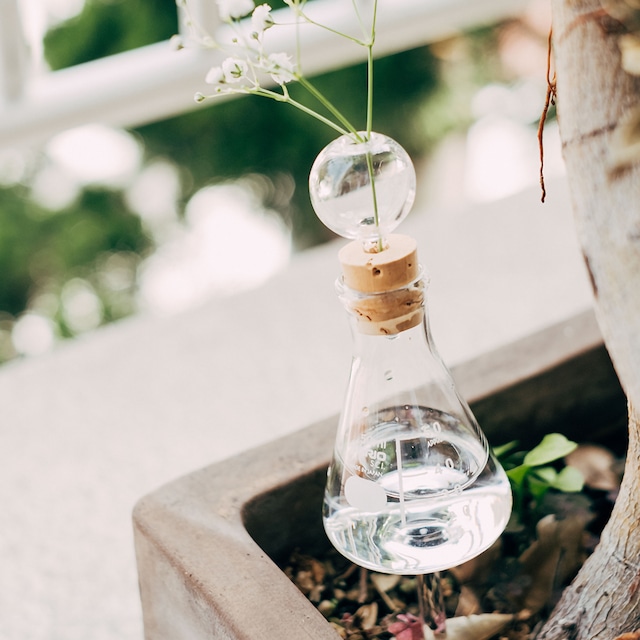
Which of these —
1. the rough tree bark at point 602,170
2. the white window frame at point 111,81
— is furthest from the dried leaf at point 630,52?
the white window frame at point 111,81

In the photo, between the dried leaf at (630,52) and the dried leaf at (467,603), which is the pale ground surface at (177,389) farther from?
the dried leaf at (630,52)

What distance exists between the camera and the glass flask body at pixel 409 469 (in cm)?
→ 44

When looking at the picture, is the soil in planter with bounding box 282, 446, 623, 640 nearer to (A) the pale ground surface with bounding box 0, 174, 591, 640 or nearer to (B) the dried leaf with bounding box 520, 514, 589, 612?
(B) the dried leaf with bounding box 520, 514, 589, 612

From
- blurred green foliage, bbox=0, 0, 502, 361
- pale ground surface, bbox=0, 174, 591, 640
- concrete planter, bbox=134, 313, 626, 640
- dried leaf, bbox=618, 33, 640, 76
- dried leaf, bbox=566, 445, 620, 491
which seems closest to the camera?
dried leaf, bbox=618, 33, 640, 76

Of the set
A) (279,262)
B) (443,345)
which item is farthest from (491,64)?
(443,345)

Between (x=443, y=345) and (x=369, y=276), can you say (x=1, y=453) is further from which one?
(x=369, y=276)

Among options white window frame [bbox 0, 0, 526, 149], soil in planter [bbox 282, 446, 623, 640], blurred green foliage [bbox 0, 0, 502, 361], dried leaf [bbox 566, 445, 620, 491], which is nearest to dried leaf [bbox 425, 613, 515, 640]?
soil in planter [bbox 282, 446, 623, 640]

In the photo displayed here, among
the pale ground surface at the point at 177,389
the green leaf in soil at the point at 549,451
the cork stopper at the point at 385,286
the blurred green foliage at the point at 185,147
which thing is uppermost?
the cork stopper at the point at 385,286

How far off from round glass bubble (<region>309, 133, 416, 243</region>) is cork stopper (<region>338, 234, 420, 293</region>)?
2 cm

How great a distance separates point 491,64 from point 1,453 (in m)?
2.37

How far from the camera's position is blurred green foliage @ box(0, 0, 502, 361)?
2.88 metres

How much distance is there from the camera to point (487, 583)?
511mm

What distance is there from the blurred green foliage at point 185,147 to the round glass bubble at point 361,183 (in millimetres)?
2524

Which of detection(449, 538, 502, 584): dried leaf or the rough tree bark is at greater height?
the rough tree bark
